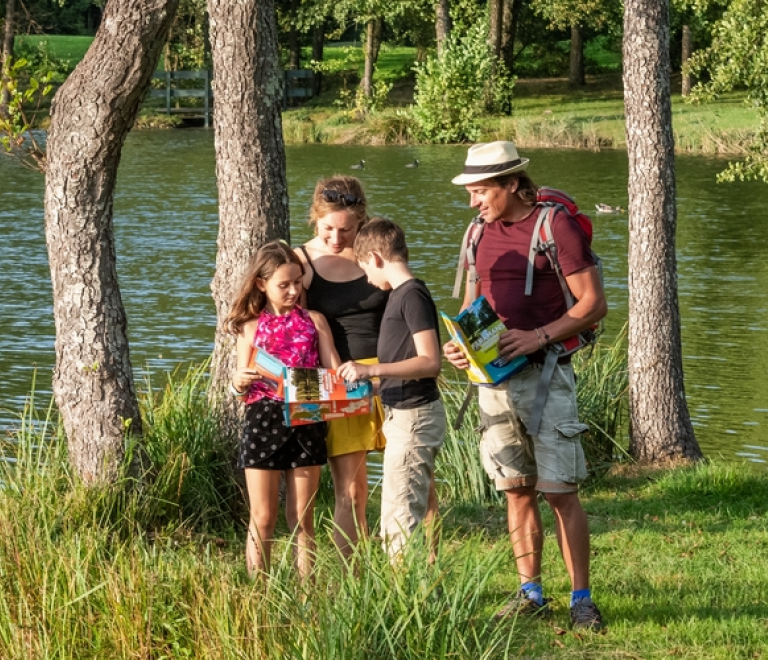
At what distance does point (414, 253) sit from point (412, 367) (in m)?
15.4

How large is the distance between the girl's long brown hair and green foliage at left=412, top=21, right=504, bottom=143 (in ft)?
115

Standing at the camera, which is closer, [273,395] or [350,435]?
[273,395]

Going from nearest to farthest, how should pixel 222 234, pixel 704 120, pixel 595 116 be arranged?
pixel 222 234, pixel 704 120, pixel 595 116

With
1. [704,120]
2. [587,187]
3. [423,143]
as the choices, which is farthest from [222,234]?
[423,143]

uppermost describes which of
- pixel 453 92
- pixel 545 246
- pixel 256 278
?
pixel 545 246

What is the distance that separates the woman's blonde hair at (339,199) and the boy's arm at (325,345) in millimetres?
437

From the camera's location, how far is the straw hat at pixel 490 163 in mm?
5316

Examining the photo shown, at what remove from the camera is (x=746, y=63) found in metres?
15.5

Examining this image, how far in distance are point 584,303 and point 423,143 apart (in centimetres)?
3637

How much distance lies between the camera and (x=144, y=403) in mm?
7645

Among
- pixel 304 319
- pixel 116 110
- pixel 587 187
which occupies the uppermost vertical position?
pixel 116 110

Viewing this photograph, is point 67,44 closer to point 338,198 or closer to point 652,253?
point 652,253

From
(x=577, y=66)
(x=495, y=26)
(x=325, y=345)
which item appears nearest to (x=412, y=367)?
(x=325, y=345)

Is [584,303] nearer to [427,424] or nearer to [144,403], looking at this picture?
[427,424]
